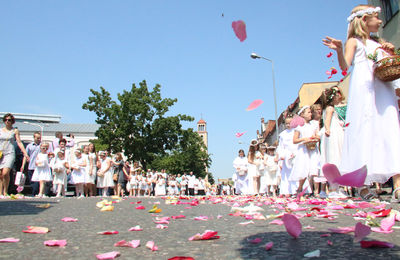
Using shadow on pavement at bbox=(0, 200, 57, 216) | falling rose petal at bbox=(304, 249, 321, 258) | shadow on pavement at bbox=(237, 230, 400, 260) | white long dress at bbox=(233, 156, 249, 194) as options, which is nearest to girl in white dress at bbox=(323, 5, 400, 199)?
shadow on pavement at bbox=(237, 230, 400, 260)

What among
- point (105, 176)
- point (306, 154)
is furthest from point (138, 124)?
point (306, 154)

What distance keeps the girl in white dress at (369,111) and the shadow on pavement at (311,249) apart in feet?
7.36

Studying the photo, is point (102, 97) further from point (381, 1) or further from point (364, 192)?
point (364, 192)

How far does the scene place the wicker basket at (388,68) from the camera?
12.9 ft

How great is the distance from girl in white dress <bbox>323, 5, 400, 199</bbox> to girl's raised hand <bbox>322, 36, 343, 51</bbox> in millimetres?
20

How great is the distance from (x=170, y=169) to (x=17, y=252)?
205 ft

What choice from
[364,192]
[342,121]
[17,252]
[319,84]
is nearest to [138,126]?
[319,84]

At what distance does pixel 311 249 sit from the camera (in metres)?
2.00

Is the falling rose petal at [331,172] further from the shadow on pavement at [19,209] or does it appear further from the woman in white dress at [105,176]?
the woman in white dress at [105,176]

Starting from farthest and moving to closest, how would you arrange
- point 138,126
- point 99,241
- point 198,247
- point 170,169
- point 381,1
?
point 170,169
point 138,126
point 381,1
point 99,241
point 198,247

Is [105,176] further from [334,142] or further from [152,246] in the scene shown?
[152,246]

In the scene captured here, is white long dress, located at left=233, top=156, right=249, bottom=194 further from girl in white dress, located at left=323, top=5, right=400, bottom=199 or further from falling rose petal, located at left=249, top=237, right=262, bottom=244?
falling rose petal, located at left=249, top=237, right=262, bottom=244

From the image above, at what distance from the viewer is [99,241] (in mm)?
2465

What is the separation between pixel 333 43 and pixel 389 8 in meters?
14.8
